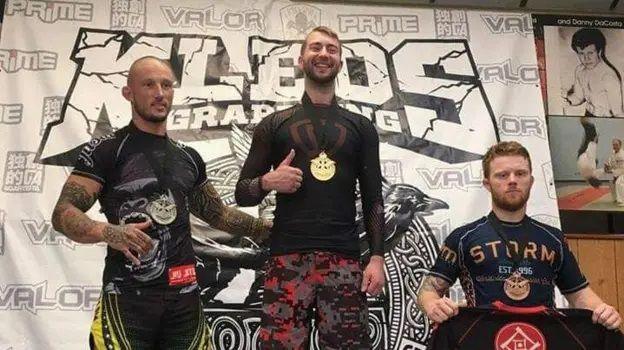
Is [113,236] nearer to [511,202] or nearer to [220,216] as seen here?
[220,216]

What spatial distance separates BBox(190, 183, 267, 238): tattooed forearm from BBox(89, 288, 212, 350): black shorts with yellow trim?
39 centimetres

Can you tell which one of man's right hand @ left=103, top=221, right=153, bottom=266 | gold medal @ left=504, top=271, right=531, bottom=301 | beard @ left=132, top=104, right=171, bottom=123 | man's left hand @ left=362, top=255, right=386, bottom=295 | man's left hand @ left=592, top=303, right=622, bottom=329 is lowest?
man's left hand @ left=592, top=303, right=622, bottom=329

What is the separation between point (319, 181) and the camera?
7.21 feet

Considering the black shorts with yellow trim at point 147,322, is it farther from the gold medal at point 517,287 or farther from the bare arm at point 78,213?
the gold medal at point 517,287

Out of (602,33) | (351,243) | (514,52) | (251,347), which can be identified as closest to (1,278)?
(251,347)

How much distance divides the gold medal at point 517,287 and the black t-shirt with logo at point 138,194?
1.07 meters

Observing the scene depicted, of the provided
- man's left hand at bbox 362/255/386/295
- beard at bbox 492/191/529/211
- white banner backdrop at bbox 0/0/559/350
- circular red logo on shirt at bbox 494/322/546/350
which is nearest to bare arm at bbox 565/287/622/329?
circular red logo on shirt at bbox 494/322/546/350

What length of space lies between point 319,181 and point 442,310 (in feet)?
1.97

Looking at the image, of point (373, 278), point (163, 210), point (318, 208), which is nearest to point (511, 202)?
point (373, 278)

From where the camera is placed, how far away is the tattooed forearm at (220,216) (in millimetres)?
2377

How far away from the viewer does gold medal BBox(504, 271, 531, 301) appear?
2088 mm

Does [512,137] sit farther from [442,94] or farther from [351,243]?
[351,243]

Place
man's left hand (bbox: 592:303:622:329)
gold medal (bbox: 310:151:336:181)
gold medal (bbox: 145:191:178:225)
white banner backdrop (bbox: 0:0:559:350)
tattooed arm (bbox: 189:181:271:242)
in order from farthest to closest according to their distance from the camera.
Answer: white banner backdrop (bbox: 0:0:559:350), tattooed arm (bbox: 189:181:271:242), gold medal (bbox: 310:151:336:181), gold medal (bbox: 145:191:178:225), man's left hand (bbox: 592:303:622:329)

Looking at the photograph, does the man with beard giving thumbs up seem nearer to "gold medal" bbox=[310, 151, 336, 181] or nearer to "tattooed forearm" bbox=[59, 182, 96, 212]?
"gold medal" bbox=[310, 151, 336, 181]
